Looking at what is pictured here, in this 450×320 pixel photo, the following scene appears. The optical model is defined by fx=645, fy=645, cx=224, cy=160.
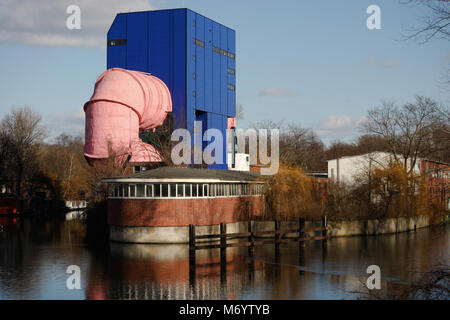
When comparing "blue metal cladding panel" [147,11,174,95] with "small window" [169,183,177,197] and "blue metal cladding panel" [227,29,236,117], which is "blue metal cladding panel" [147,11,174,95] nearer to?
"blue metal cladding panel" [227,29,236,117]

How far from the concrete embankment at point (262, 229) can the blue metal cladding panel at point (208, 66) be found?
2557cm

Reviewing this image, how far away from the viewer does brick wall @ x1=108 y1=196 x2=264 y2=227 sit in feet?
119

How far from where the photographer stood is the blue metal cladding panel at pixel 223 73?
69.6 metres

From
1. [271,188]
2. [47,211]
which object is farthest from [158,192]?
[47,211]

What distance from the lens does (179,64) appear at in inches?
2474

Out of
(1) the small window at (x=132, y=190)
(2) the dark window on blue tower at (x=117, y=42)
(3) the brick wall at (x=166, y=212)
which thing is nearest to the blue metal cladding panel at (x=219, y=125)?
(2) the dark window on blue tower at (x=117, y=42)

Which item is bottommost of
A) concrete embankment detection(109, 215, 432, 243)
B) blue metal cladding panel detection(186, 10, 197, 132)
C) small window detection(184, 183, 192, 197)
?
concrete embankment detection(109, 215, 432, 243)

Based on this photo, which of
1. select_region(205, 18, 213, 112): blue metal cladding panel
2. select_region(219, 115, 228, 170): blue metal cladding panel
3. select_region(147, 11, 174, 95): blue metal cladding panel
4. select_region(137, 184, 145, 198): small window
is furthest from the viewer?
select_region(219, 115, 228, 170): blue metal cladding panel

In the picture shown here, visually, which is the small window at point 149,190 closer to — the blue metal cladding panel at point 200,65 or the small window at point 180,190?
the small window at point 180,190

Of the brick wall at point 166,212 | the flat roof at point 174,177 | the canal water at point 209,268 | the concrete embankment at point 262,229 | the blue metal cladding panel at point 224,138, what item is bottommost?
the canal water at point 209,268

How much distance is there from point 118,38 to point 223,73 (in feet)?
39.3

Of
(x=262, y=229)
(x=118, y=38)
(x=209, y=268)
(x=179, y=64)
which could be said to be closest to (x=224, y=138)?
(x=179, y=64)

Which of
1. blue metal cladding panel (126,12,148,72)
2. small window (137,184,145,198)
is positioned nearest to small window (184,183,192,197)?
small window (137,184,145,198)
